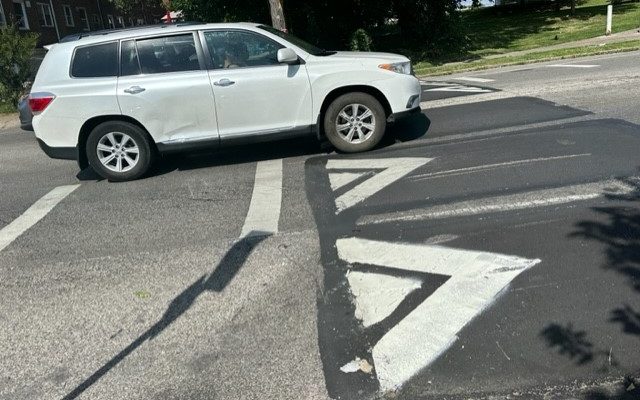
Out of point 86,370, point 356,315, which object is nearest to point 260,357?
point 356,315

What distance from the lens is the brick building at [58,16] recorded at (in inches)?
1216

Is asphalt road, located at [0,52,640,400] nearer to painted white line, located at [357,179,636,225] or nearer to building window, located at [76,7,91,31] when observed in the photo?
painted white line, located at [357,179,636,225]

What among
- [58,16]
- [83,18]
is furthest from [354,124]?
[83,18]

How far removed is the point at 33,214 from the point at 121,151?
135 cm

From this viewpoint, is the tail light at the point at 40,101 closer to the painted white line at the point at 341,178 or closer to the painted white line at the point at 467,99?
the painted white line at the point at 341,178

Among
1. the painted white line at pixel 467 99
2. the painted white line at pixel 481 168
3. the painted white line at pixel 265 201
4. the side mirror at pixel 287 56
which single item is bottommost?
the painted white line at pixel 265 201

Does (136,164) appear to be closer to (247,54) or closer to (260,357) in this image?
(247,54)

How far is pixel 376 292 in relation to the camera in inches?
152

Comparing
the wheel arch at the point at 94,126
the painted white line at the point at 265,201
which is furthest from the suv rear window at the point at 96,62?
the painted white line at the point at 265,201

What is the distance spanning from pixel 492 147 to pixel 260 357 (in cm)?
468

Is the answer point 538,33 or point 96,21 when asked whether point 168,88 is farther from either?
point 96,21

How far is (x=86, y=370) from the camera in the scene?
11.1 feet

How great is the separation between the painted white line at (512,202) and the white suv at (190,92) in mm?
2358

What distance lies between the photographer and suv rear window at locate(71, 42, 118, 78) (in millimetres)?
7004
